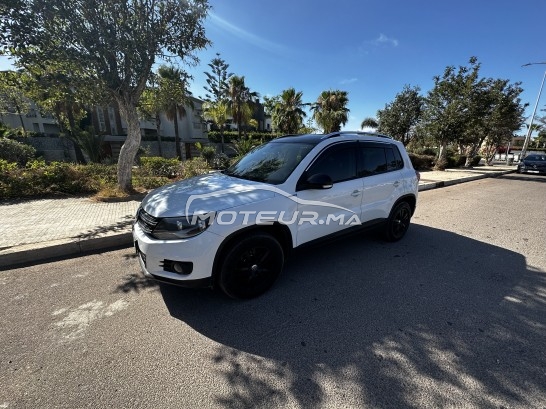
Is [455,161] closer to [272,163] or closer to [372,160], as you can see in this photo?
[372,160]

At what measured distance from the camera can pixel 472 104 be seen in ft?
50.3

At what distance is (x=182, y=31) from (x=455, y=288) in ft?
25.3

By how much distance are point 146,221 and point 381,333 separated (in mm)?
2600

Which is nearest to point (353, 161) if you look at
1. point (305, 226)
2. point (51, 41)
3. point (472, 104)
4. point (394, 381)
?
point (305, 226)

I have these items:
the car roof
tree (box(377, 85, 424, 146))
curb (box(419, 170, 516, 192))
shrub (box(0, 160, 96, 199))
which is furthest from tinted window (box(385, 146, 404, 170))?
tree (box(377, 85, 424, 146))

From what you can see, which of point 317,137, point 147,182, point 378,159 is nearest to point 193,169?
point 147,182

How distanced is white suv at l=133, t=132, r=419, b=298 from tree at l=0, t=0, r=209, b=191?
4.42 m

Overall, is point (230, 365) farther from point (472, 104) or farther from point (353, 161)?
point (472, 104)

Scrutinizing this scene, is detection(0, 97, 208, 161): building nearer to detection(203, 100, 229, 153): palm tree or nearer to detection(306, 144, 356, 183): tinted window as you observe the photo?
detection(203, 100, 229, 153): palm tree

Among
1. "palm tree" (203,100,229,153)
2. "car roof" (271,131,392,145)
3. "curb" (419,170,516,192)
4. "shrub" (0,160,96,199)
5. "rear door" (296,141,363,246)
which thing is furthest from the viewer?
"palm tree" (203,100,229,153)

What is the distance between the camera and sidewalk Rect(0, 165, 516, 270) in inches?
157

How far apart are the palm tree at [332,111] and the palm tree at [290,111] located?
2.00 m

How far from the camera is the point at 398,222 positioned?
4.70m

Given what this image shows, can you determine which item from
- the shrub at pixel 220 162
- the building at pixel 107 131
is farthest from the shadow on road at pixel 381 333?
the building at pixel 107 131
